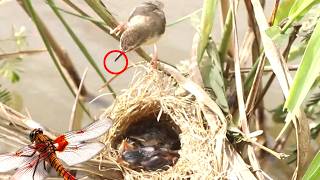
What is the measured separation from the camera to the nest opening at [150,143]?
3.29ft

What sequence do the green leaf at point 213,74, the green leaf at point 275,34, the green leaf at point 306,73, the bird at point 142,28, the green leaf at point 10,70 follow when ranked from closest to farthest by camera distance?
the green leaf at point 306,73 < the green leaf at point 275,34 < the bird at point 142,28 < the green leaf at point 213,74 < the green leaf at point 10,70

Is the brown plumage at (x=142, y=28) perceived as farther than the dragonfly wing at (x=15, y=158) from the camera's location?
Yes

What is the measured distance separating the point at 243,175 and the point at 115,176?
0.70ft

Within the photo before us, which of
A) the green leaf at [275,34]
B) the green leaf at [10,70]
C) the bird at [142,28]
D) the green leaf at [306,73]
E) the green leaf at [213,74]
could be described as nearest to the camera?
the green leaf at [306,73]

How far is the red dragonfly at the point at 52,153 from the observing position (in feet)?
2.55

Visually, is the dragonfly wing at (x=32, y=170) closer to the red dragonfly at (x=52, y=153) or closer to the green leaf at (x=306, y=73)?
the red dragonfly at (x=52, y=153)

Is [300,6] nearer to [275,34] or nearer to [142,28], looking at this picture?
[275,34]

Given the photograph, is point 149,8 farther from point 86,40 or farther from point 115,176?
point 86,40

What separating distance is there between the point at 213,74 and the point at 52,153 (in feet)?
1.22

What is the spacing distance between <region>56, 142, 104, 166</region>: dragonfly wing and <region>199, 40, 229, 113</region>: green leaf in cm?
29

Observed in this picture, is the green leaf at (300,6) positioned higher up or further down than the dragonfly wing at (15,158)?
higher up

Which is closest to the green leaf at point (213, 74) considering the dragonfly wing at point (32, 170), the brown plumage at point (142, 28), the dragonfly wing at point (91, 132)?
the brown plumage at point (142, 28)

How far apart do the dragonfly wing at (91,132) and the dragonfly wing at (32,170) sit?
6 centimetres

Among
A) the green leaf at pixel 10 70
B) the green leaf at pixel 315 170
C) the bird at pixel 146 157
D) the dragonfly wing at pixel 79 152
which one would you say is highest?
the green leaf at pixel 10 70
